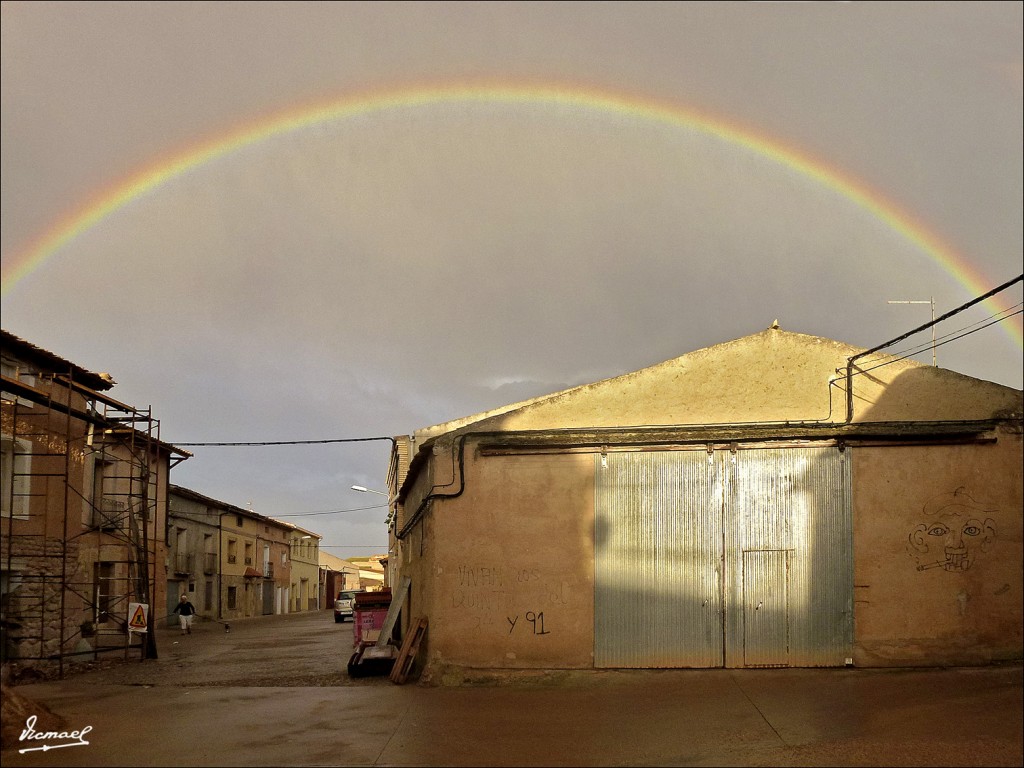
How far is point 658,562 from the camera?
1566 centimetres

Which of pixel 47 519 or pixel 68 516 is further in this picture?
pixel 68 516

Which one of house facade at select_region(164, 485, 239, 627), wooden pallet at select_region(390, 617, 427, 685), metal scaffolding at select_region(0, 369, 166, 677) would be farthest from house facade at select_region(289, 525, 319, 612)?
wooden pallet at select_region(390, 617, 427, 685)

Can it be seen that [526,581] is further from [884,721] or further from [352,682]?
[884,721]

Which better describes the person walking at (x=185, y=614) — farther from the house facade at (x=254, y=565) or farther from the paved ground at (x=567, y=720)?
the paved ground at (x=567, y=720)

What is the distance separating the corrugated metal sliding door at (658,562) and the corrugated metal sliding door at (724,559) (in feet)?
0.05

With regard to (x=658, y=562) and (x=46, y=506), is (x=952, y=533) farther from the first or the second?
(x=46, y=506)

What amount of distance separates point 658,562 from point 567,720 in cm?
430

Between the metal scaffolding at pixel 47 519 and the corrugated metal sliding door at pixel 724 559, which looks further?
the metal scaffolding at pixel 47 519

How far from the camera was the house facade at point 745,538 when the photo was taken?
1516cm

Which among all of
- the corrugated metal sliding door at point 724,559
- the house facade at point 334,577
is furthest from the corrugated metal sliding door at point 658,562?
the house facade at point 334,577

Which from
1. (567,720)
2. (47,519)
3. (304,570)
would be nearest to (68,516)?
(47,519)

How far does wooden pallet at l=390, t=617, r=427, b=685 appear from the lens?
1623 centimetres

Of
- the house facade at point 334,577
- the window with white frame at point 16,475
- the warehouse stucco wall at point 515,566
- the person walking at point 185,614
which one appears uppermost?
the window with white frame at point 16,475

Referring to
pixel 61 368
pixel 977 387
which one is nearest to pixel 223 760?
pixel 977 387
